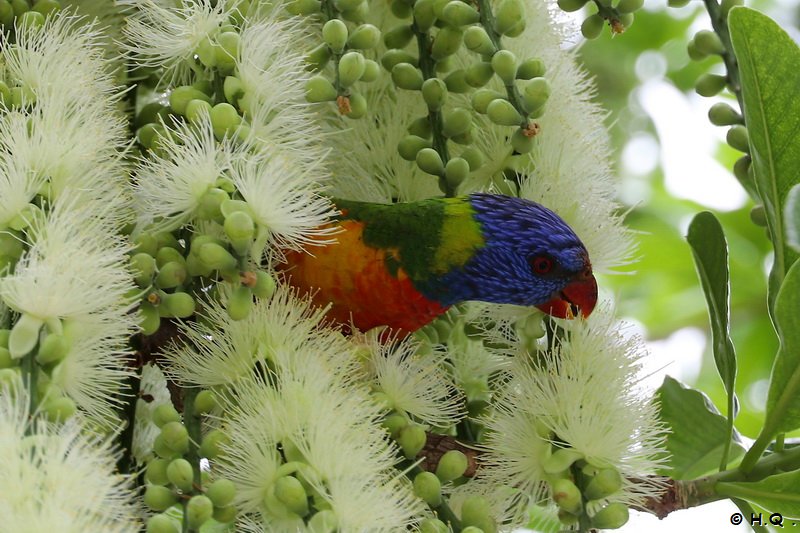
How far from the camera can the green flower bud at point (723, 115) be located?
4.41ft

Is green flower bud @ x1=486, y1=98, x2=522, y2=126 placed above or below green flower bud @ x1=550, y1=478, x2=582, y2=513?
above

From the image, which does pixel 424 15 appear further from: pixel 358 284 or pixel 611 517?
pixel 611 517

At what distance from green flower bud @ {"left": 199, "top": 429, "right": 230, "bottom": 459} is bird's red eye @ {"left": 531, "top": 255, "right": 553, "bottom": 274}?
1.60ft

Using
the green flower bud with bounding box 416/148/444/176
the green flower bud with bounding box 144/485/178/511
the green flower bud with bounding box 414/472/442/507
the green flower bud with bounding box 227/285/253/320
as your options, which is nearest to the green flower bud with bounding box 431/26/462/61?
the green flower bud with bounding box 416/148/444/176

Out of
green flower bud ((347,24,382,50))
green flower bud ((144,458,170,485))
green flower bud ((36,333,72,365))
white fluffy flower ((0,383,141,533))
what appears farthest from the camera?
green flower bud ((347,24,382,50))

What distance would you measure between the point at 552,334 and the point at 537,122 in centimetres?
28

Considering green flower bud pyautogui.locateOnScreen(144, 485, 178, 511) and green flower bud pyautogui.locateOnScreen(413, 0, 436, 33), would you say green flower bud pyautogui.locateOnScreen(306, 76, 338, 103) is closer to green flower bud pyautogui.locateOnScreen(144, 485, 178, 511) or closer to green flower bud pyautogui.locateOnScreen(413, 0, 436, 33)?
green flower bud pyautogui.locateOnScreen(413, 0, 436, 33)

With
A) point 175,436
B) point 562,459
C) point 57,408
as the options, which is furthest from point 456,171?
point 57,408

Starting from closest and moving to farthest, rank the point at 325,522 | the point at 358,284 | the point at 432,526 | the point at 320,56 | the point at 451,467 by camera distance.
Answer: the point at 325,522 < the point at 432,526 < the point at 451,467 < the point at 320,56 < the point at 358,284

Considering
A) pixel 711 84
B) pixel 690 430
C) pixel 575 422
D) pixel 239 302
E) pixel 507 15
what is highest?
pixel 507 15

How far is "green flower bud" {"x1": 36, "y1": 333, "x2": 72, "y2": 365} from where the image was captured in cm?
82

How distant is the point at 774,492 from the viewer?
1160 millimetres

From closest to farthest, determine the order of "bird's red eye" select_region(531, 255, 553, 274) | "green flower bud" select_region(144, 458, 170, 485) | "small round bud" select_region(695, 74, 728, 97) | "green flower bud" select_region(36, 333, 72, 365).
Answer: "green flower bud" select_region(36, 333, 72, 365) < "green flower bud" select_region(144, 458, 170, 485) < "bird's red eye" select_region(531, 255, 553, 274) < "small round bud" select_region(695, 74, 728, 97)

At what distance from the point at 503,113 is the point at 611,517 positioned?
486 mm
